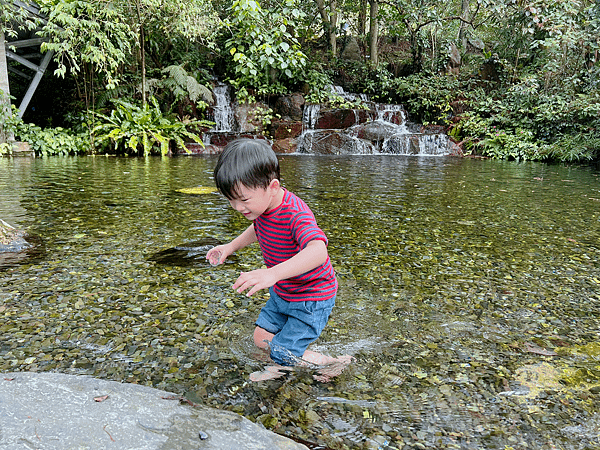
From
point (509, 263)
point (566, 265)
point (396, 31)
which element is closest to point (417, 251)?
point (509, 263)

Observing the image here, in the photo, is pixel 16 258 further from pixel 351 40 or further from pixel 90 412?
pixel 351 40

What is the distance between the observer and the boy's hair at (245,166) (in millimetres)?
1832

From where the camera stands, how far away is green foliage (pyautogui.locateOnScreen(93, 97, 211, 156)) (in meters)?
13.0

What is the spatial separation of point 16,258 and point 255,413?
2.71 meters

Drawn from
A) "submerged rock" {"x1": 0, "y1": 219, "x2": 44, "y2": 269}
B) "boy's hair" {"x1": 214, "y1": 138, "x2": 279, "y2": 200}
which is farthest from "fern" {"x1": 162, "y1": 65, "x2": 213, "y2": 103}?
"boy's hair" {"x1": 214, "y1": 138, "x2": 279, "y2": 200}

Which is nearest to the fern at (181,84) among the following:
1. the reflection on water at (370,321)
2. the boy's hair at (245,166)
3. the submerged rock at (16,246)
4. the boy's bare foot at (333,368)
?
the reflection on water at (370,321)

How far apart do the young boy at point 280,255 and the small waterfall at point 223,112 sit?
15355 mm

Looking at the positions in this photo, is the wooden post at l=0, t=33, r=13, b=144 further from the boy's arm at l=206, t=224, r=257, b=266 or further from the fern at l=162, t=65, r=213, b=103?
the boy's arm at l=206, t=224, r=257, b=266

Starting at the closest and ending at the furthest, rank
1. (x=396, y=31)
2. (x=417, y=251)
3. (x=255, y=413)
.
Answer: (x=255, y=413), (x=417, y=251), (x=396, y=31)

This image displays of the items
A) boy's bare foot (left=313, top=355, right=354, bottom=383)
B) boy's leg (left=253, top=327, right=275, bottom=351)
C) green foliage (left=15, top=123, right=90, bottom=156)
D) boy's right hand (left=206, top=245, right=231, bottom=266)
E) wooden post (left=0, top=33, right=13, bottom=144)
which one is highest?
wooden post (left=0, top=33, right=13, bottom=144)

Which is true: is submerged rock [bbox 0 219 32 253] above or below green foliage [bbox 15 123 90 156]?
below

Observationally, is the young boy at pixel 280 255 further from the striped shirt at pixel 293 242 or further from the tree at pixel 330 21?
the tree at pixel 330 21

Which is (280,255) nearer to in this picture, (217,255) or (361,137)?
(217,255)

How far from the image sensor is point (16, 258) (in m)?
3.48
